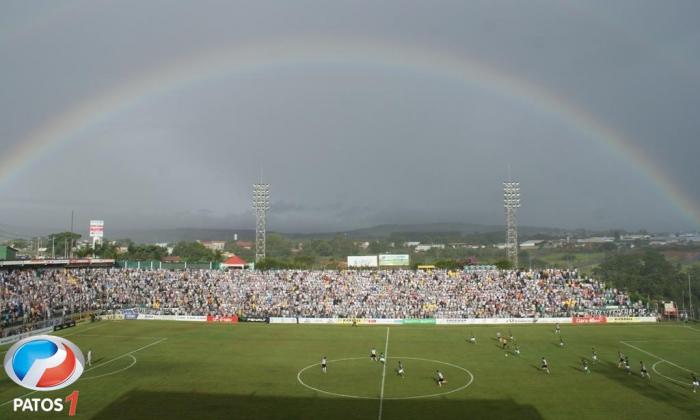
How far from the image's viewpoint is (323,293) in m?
84.2

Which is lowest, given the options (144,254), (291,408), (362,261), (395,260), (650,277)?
(291,408)

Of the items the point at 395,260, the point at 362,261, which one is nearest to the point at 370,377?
the point at 395,260

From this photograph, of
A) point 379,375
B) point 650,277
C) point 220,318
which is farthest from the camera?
point 650,277

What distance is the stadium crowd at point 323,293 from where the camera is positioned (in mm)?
75625

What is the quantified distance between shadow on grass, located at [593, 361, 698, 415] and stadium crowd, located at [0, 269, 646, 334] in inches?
1321

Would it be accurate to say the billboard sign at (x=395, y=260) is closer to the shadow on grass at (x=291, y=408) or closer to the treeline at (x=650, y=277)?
the treeline at (x=650, y=277)

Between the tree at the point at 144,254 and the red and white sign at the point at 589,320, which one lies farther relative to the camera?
the tree at the point at 144,254

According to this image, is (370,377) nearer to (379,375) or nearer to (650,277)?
(379,375)

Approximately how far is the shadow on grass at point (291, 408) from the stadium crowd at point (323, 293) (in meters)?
42.3

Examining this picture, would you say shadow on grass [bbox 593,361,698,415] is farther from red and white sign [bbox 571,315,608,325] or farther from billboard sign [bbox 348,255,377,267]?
billboard sign [bbox 348,255,377,267]

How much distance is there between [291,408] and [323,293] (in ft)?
173

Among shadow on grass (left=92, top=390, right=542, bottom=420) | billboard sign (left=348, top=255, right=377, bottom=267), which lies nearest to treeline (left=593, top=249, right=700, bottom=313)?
billboard sign (left=348, top=255, right=377, bottom=267)

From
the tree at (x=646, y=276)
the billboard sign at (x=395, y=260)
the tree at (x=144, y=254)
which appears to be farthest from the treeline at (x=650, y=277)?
the tree at (x=144, y=254)

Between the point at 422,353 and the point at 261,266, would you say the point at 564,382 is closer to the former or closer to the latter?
the point at 422,353
